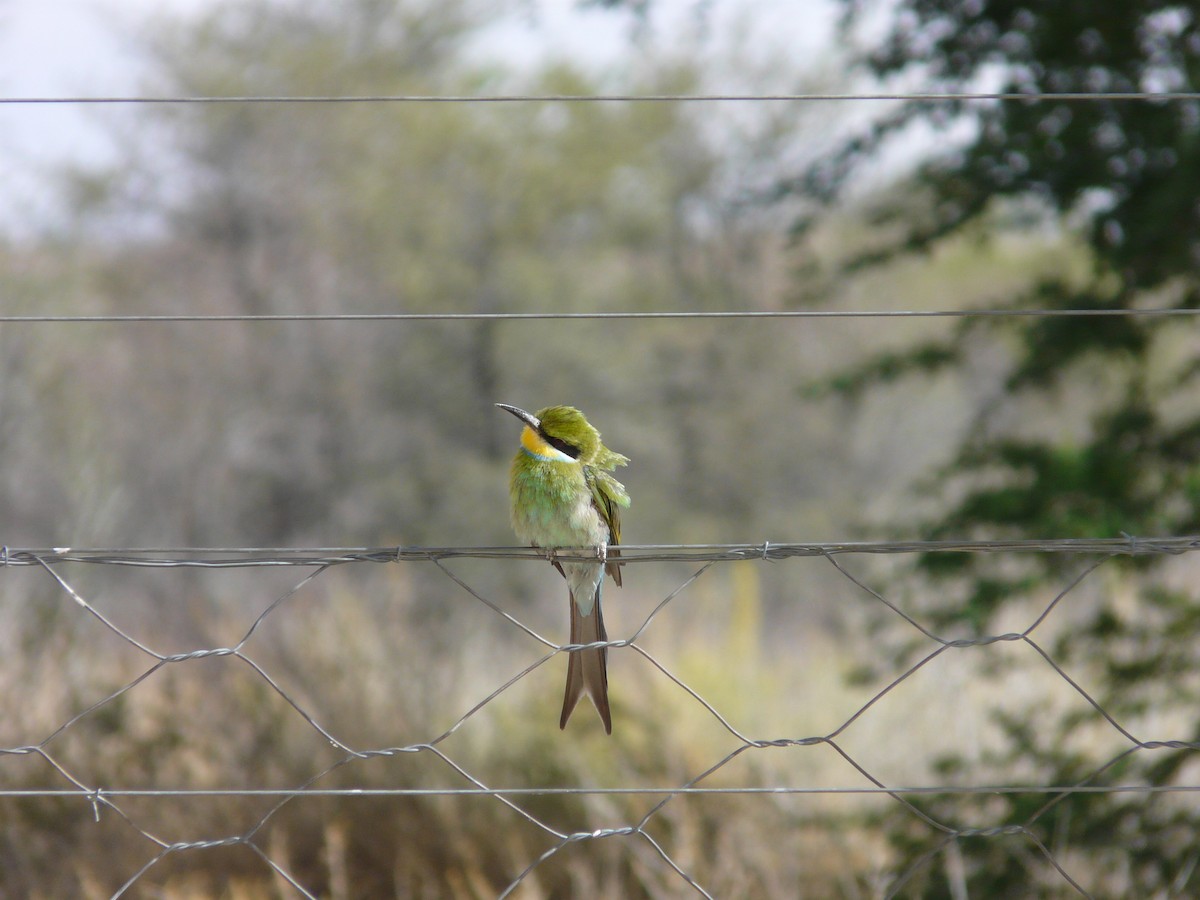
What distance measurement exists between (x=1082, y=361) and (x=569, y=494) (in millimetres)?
2628

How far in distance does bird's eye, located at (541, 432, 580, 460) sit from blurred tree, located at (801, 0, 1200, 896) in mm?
1752

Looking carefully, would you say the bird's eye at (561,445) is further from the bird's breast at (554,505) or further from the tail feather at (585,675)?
the tail feather at (585,675)

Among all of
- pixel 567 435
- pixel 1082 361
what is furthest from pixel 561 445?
pixel 1082 361

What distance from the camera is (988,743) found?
17.9ft

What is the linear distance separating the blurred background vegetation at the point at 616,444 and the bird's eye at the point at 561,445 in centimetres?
125

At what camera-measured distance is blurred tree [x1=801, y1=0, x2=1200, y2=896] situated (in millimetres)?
3832

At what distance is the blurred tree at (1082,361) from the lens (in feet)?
12.6

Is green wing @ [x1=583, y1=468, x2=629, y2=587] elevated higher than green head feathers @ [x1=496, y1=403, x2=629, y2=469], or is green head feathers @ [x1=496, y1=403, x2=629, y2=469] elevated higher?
green head feathers @ [x1=496, y1=403, x2=629, y2=469]

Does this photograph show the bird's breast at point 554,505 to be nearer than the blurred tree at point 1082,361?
Yes

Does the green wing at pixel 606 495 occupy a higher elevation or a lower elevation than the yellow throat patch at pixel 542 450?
lower

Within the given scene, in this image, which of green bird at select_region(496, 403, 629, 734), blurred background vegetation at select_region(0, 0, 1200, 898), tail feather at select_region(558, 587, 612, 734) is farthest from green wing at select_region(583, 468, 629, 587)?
blurred background vegetation at select_region(0, 0, 1200, 898)

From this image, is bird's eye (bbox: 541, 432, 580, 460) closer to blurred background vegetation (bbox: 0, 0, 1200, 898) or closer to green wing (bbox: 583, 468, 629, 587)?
green wing (bbox: 583, 468, 629, 587)

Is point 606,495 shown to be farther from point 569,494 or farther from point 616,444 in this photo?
point 616,444

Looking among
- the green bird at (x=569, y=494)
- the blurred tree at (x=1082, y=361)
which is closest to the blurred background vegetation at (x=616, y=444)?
the blurred tree at (x=1082, y=361)
